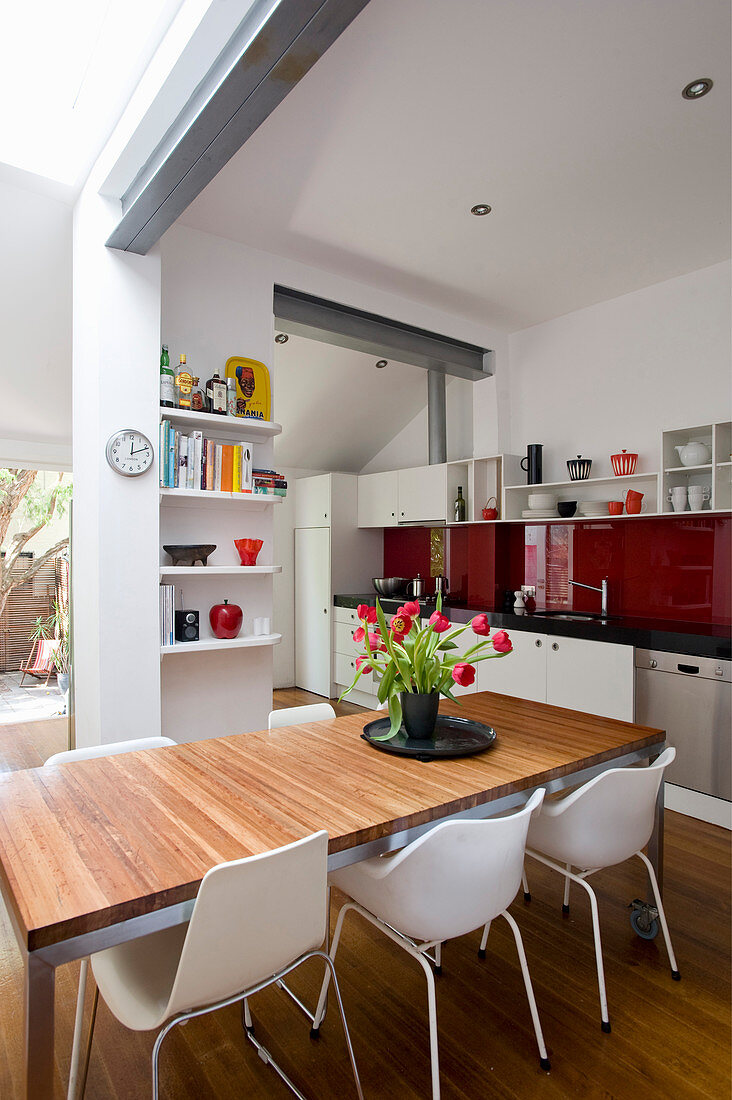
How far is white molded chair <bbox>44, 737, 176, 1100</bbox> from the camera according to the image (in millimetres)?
1581

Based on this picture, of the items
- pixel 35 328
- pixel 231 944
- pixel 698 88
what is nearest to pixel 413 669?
pixel 231 944

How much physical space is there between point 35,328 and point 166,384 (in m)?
1.61

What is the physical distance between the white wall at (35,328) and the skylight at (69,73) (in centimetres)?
25

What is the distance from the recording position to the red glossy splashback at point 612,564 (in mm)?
3768

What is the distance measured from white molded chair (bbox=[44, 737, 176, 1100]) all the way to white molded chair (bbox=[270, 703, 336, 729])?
40 centimetres

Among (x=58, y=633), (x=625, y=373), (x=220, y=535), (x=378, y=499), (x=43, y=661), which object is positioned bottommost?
(x=43, y=661)

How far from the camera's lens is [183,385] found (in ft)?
10.5

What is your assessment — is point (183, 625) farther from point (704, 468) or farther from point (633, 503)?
point (704, 468)

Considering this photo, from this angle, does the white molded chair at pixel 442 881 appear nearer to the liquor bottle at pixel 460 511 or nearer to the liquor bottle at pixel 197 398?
the liquor bottle at pixel 197 398

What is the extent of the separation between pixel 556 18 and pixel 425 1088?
3157 millimetres

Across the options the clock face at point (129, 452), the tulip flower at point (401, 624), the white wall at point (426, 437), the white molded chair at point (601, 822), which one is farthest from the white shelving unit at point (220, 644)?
the white wall at point (426, 437)

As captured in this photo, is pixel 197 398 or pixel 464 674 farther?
pixel 197 398

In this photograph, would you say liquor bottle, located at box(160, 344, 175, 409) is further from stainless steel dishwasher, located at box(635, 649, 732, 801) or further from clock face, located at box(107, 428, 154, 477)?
stainless steel dishwasher, located at box(635, 649, 732, 801)

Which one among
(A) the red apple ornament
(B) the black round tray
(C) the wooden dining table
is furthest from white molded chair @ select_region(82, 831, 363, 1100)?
(A) the red apple ornament
